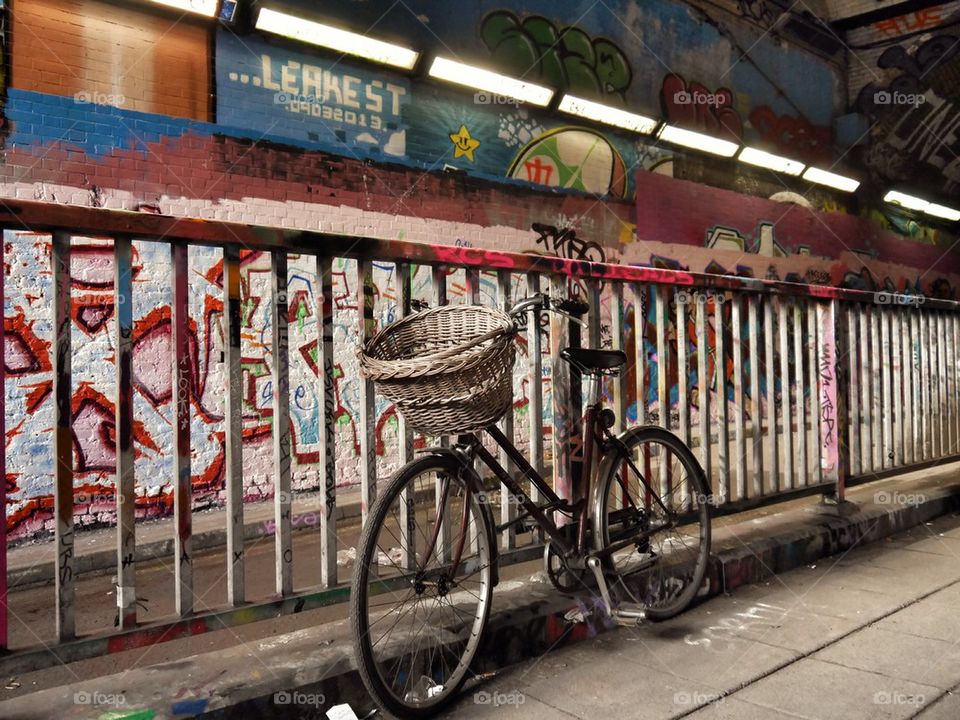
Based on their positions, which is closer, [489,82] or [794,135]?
[489,82]

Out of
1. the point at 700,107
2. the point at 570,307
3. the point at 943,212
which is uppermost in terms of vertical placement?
the point at 700,107

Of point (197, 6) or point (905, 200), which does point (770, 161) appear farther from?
point (197, 6)

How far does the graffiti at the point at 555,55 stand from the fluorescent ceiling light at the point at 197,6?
11.1 feet

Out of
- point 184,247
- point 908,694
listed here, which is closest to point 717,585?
point 908,694

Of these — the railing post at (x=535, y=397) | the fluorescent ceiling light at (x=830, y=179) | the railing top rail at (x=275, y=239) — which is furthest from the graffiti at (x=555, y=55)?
the railing post at (x=535, y=397)

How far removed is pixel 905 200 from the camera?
611 inches

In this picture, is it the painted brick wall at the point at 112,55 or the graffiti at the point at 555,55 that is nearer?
the painted brick wall at the point at 112,55

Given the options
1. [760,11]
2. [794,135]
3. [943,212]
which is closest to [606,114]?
[760,11]

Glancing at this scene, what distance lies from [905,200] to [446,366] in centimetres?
1657

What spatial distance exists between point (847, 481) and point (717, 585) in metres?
1.76

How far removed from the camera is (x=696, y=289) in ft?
12.6

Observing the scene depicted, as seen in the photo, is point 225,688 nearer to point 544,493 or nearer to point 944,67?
point 544,493

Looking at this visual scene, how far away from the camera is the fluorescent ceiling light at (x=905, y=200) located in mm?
15258

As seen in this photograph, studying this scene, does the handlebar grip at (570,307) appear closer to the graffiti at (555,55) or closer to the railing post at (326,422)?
the railing post at (326,422)
